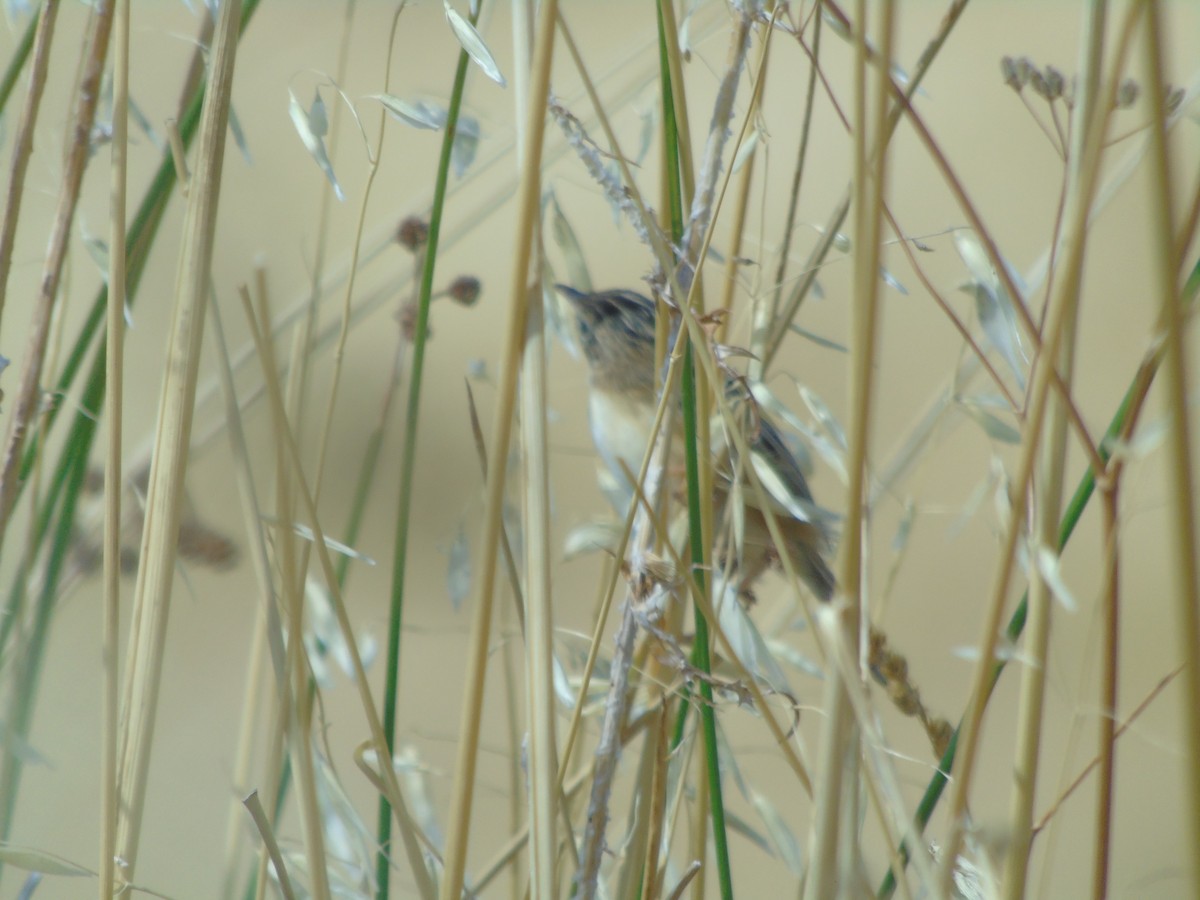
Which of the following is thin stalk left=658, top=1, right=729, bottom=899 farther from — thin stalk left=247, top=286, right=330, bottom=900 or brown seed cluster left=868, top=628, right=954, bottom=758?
thin stalk left=247, top=286, right=330, bottom=900

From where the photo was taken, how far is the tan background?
3.92 meters

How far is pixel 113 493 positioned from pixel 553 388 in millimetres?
3408

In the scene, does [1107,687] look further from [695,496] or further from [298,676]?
[298,676]

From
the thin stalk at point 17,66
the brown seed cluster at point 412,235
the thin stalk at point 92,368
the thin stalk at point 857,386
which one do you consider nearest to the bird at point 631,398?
the brown seed cluster at point 412,235

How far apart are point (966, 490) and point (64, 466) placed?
416 centimetres

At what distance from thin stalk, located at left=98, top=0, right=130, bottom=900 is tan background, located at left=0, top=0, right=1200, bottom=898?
2.39 meters

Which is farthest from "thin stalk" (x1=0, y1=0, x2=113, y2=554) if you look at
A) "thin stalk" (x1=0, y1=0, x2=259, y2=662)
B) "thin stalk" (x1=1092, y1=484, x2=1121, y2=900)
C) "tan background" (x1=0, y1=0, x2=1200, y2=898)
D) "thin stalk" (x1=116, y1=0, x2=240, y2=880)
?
"tan background" (x1=0, y1=0, x2=1200, y2=898)

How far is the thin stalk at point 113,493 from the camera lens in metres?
0.87

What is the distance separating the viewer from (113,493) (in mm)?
894

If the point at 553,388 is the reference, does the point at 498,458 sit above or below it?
below

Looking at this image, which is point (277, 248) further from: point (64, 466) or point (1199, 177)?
point (1199, 177)

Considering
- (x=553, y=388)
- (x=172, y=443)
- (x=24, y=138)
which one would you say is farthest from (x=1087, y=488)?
(x=553, y=388)

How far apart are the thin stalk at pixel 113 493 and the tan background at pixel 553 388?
239 cm

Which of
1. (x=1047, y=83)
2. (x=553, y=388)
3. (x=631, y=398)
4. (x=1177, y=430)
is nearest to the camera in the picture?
(x=1177, y=430)
